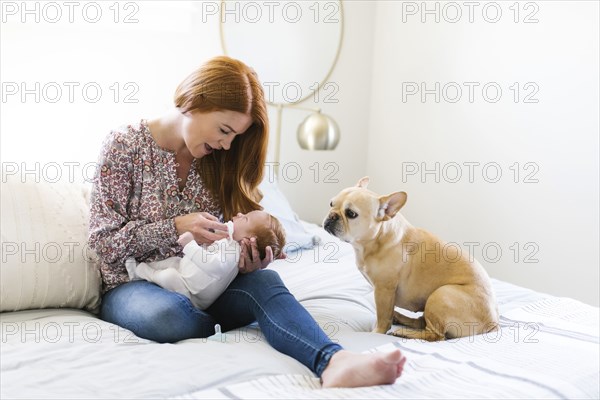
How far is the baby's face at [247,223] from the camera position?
1.66 metres

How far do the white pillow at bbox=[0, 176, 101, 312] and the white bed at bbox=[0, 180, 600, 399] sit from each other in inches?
1.4

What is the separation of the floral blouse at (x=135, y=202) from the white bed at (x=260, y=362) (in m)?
0.19

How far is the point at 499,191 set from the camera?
296 centimetres

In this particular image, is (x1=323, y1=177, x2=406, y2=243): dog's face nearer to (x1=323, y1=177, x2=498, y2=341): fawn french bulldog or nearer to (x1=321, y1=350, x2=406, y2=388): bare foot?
(x1=323, y1=177, x2=498, y2=341): fawn french bulldog

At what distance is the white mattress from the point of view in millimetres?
1172

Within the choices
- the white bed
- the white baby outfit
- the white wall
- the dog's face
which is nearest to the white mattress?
the white bed

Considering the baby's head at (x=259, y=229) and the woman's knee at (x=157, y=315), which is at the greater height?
the baby's head at (x=259, y=229)

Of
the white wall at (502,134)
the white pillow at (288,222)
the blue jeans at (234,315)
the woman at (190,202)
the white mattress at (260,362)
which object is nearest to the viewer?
the white mattress at (260,362)

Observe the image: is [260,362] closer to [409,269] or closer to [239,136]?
[409,269]

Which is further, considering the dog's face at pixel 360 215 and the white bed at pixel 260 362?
the dog's face at pixel 360 215

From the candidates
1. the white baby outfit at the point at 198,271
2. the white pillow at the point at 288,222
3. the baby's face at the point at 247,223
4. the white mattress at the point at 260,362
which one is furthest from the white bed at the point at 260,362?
the white pillow at the point at 288,222

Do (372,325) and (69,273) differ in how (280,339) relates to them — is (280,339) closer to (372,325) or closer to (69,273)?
(372,325)

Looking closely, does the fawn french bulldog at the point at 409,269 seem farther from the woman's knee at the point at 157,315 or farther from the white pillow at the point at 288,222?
the white pillow at the point at 288,222

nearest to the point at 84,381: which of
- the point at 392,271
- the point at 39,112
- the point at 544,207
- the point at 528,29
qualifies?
the point at 392,271
